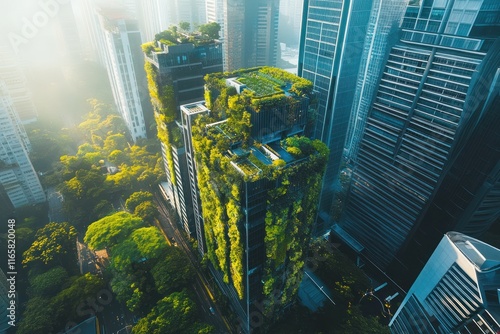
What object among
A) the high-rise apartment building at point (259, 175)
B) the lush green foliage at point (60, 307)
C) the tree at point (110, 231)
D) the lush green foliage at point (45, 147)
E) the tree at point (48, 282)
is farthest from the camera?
the lush green foliage at point (45, 147)

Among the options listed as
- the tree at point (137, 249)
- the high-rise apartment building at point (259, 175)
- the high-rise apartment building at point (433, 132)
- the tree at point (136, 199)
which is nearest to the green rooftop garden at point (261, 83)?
the high-rise apartment building at point (259, 175)

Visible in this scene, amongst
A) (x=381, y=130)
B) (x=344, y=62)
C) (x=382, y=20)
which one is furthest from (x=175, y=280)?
(x=382, y=20)

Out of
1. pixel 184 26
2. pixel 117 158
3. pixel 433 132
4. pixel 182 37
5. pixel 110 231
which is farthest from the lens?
pixel 117 158

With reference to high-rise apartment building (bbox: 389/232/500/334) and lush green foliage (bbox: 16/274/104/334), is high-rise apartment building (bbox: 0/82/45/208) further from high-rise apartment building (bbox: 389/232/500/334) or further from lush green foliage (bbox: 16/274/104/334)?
high-rise apartment building (bbox: 389/232/500/334)

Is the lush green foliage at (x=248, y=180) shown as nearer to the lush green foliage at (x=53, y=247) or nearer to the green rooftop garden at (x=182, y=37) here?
the green rooftop garden at (x=182, y=37)

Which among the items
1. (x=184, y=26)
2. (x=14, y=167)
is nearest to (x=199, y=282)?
(x=14, y=167)

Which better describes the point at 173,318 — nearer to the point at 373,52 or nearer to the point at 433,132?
the point at 433,132
